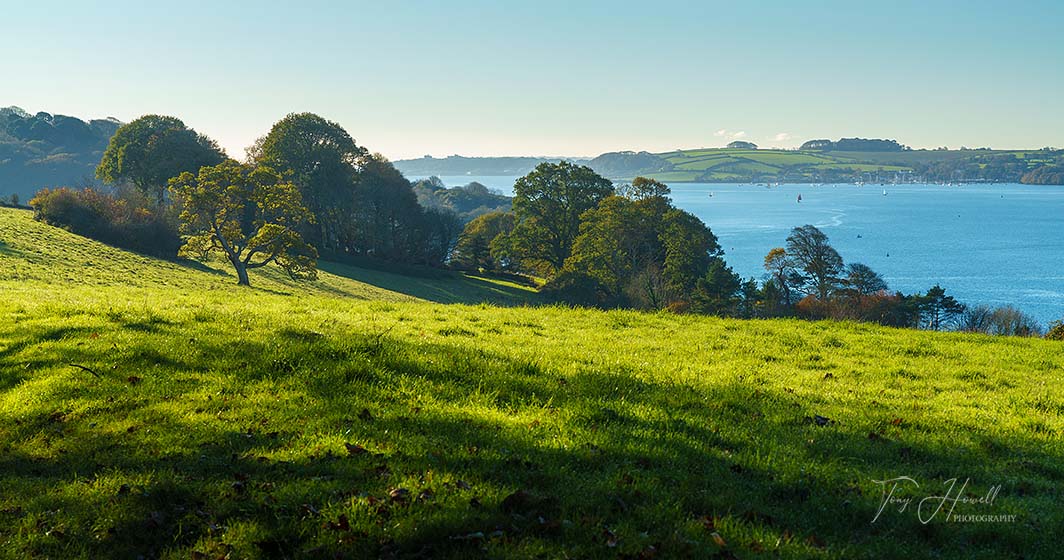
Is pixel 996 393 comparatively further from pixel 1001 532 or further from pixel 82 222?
pixel 82 222

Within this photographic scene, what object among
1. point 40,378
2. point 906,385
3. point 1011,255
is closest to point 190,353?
point 40,378

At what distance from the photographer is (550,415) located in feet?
27.3

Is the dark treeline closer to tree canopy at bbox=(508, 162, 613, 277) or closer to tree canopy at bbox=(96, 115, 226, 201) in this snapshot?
tree canopy at bbox=(96, 115, 226, 201)

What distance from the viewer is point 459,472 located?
6473mm

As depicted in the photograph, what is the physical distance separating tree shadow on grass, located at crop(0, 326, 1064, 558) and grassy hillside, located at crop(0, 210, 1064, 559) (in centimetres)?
3

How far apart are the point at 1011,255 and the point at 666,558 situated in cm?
15034

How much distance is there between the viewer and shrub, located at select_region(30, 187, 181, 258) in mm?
48781

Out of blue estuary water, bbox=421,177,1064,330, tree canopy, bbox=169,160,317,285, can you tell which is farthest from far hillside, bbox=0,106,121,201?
blue estuary water, bbox=421,177,1064,330

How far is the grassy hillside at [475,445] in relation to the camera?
5.57 metres
